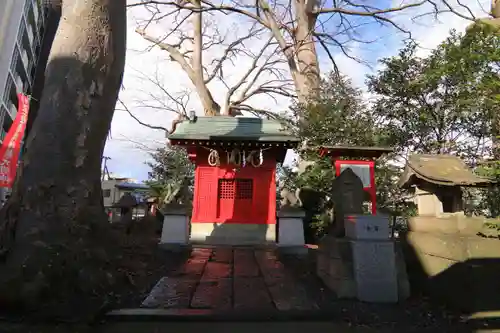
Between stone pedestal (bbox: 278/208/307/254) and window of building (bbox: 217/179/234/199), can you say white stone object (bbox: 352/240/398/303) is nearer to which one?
stone pedestal (bbox: 278/208/307/254)

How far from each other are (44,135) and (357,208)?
18.6ft

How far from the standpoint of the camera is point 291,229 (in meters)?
9.76

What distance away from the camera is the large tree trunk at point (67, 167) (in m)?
3.60

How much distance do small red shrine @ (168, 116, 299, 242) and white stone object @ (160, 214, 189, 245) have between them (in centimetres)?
247

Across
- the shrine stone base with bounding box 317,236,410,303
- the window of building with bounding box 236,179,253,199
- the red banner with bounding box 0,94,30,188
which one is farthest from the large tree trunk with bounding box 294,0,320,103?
the red banner with bounding box 0,94,30,188

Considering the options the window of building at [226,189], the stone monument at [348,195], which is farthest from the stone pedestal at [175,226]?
the stone monument at [348,195]

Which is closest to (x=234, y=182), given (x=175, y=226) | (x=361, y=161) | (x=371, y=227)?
(x=175, y=226)

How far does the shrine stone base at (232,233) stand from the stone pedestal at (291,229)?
1787 mm

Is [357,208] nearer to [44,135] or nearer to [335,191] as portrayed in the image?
[335,191]

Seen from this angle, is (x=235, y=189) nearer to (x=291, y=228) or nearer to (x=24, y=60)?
(x=291, y=228)

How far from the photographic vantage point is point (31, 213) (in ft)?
12.5

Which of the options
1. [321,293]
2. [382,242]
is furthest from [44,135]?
[382,242]

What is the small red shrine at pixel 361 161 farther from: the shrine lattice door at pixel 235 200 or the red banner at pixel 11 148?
the red banner at pixel 11 148

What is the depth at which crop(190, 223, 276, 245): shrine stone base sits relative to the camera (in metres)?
11.5
